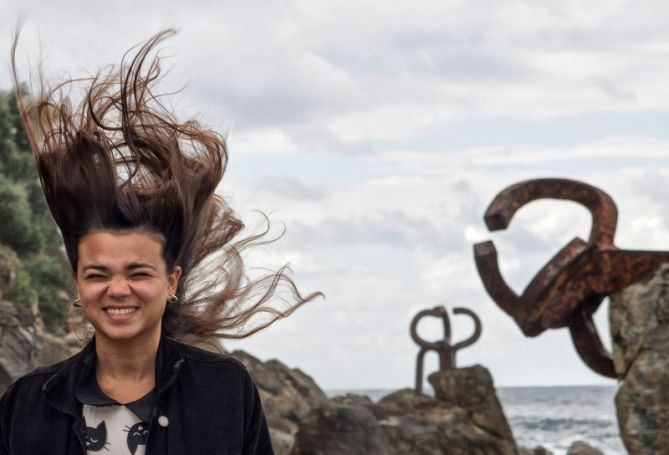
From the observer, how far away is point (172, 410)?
3.66 meters

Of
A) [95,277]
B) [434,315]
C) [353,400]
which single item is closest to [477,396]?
[434,315]

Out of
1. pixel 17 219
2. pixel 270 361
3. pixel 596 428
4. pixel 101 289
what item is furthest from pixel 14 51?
pixel 596 428

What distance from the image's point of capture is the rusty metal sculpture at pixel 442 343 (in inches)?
461

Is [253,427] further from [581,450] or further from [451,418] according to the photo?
[581,450]

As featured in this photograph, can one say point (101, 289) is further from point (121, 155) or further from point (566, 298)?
point (566, 298)

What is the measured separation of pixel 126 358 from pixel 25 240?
20.2 metres

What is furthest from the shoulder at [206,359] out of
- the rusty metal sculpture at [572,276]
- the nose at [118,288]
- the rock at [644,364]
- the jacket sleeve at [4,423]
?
the rusty metal sculpture at [572,276]

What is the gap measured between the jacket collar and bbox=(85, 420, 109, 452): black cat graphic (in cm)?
6

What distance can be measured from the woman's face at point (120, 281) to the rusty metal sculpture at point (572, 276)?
4595 mm

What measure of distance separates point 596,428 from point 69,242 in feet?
138

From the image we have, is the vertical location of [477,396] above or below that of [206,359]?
above

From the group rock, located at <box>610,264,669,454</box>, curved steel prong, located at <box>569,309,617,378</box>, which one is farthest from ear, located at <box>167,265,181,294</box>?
curved steel prong, located at <box>569,309,617,378</box>

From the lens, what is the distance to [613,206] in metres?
8.04

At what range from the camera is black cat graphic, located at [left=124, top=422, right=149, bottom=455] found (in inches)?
141
